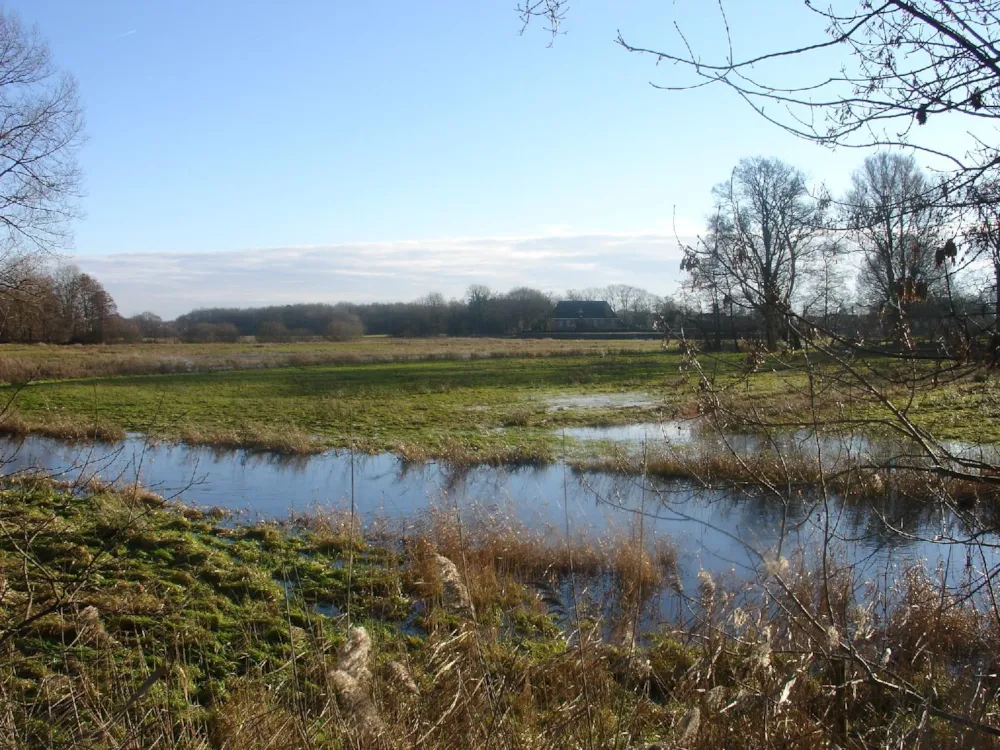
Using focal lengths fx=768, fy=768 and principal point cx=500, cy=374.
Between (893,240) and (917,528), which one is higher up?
(893,240)

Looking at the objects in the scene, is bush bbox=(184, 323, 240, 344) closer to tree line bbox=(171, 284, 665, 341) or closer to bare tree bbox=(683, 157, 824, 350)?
tree line bbox=(171, 284, 665, 341)

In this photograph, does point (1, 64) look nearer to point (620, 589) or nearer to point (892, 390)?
point (620, 589)

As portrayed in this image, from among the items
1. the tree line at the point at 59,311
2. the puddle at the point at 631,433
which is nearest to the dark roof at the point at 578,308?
the tree line at the point at 59,311

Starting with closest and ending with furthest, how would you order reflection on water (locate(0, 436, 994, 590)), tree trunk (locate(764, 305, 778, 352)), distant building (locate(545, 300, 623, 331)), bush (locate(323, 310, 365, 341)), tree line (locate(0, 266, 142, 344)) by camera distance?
tree trunk (locate(764, 305, 778, 352)) < reflection on water (locate(0, 436, 994, 590)) < tree line (locate(0, 266, 142, 344)) < distant building (locate(545, 300, 623, 331)) < bush (locate(323, 310, 365, 341))

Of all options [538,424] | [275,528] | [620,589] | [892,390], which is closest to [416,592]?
[620,589]

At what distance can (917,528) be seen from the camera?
33.8 ft

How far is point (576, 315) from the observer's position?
273 ft

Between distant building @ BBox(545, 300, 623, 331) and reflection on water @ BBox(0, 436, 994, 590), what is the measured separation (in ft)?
160

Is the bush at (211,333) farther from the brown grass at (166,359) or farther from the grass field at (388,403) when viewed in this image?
the grass field at (388,403)

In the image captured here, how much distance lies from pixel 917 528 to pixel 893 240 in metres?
8.30

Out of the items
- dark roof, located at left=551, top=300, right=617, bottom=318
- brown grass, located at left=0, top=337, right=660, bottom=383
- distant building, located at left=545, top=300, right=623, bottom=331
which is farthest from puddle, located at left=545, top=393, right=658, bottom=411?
dark roof, located at left=551, top=300, right=617, bottom=318

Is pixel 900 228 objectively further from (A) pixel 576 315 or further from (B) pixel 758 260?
(A) pixel 576 315

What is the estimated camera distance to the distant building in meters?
71.5

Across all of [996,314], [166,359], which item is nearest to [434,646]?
[996,314]
